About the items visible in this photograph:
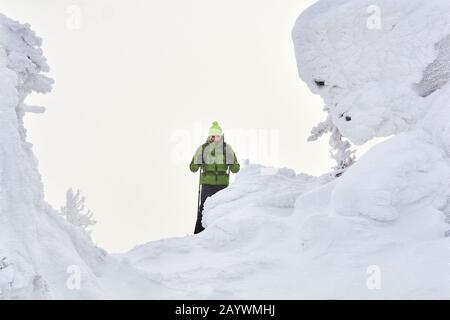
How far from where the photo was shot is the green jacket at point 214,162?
44.8ft

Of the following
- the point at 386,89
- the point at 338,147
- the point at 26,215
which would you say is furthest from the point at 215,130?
the point at 26,215

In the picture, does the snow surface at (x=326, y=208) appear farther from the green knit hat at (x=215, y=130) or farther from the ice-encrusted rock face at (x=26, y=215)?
the green knit hat at (x=215, y=130)

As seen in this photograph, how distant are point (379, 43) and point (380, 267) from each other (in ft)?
15.8

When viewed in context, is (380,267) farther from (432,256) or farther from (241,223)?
(241,223)

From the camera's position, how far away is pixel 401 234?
25.4ft

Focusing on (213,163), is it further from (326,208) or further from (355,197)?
(355,197)

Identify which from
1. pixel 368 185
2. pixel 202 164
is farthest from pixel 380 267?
pixel 202 164

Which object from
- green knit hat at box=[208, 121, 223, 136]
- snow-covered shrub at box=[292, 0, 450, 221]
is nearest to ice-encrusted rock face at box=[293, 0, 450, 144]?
snow-covered shrub at box=[292, 0, 450, 221]

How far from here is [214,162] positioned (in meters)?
13.7

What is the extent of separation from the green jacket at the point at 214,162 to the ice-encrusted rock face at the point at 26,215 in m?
6.76

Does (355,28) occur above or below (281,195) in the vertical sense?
above

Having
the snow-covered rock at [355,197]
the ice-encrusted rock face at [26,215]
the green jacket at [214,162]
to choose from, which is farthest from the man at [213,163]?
the ice-encrusted rock face at [26,215]

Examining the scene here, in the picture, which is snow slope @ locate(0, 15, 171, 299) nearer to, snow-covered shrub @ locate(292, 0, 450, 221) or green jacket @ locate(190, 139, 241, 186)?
snow-covered shrub @ locate(292, 0, 450, 221)

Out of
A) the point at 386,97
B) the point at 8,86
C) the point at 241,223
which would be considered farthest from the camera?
the point at 386,97
